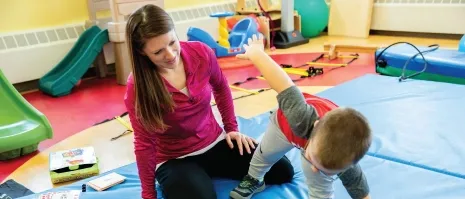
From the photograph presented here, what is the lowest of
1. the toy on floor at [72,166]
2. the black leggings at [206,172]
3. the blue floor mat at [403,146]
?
the toy on floor at [72,166]

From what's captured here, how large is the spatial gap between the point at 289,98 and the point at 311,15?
445 centimetres

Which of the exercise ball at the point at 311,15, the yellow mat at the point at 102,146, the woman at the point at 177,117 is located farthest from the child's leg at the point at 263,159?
the exercise ball at the point at 311,15

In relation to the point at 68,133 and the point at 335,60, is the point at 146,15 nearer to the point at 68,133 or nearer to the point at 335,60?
the point at 68,133

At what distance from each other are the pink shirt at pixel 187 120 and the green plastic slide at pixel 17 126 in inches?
43.3

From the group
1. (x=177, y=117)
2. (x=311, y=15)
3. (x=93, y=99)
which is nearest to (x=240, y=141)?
(x=177, y=117)

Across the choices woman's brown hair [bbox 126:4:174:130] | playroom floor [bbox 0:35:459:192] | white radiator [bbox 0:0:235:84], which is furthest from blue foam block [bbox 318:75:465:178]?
white radiator [bbox 0:0:235:84]

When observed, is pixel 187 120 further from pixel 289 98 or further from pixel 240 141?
pixel 289 98

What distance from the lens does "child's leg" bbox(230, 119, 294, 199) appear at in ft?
4.93

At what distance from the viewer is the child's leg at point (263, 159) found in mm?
1503

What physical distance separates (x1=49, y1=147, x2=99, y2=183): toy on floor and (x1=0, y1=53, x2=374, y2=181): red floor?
28cm

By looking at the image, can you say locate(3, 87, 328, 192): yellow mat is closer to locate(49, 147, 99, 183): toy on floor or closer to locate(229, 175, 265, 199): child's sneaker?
locate(49, 147, 99, 183): toy on floor

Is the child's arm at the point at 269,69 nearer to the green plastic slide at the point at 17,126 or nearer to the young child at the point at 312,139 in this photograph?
the young child at the point at 312,139

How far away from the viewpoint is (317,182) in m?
1.30

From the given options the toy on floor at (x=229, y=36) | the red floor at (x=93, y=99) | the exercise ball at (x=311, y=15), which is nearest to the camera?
the red floor at (x=93, y=99)
